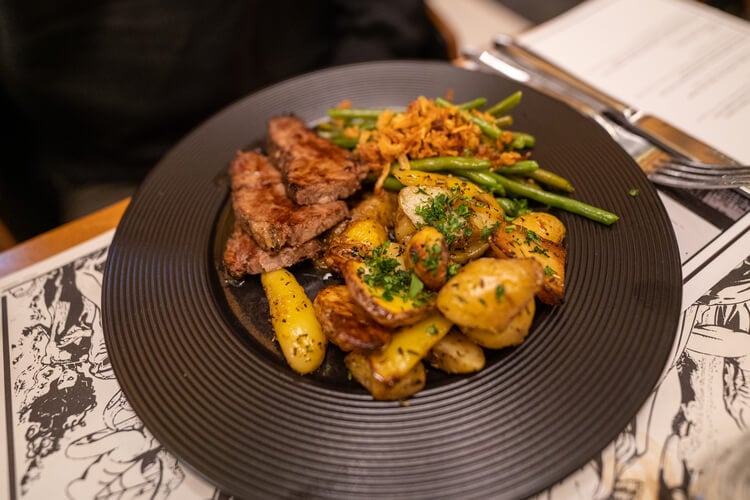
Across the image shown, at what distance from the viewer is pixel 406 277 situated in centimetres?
175

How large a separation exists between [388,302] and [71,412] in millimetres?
1200

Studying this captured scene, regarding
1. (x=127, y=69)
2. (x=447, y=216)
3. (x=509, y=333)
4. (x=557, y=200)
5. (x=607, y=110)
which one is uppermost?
(x=607, y=110)

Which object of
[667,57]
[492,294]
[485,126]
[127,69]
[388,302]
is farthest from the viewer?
[127,69]

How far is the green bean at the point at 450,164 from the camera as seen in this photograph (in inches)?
87.3

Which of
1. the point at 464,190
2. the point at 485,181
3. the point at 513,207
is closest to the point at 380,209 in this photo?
the point at 464,190

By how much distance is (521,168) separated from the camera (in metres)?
2.24

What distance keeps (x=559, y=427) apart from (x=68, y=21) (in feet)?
10.7

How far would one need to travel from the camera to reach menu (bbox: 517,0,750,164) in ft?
8.33

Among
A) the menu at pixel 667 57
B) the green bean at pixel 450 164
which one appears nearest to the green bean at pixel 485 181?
the green bean at pixel 450 164

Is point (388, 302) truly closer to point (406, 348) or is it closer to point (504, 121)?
point (406, 348)

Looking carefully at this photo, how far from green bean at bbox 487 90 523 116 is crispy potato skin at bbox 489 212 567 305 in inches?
29.4

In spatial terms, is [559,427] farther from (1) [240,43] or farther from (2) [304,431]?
(1) [240,43]

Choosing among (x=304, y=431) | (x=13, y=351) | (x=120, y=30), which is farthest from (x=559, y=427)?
(x=120, y=30)

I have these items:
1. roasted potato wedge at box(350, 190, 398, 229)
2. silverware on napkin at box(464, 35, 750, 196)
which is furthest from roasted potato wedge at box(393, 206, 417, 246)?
silverware on napkin at box(464, 35, 750, 196)
